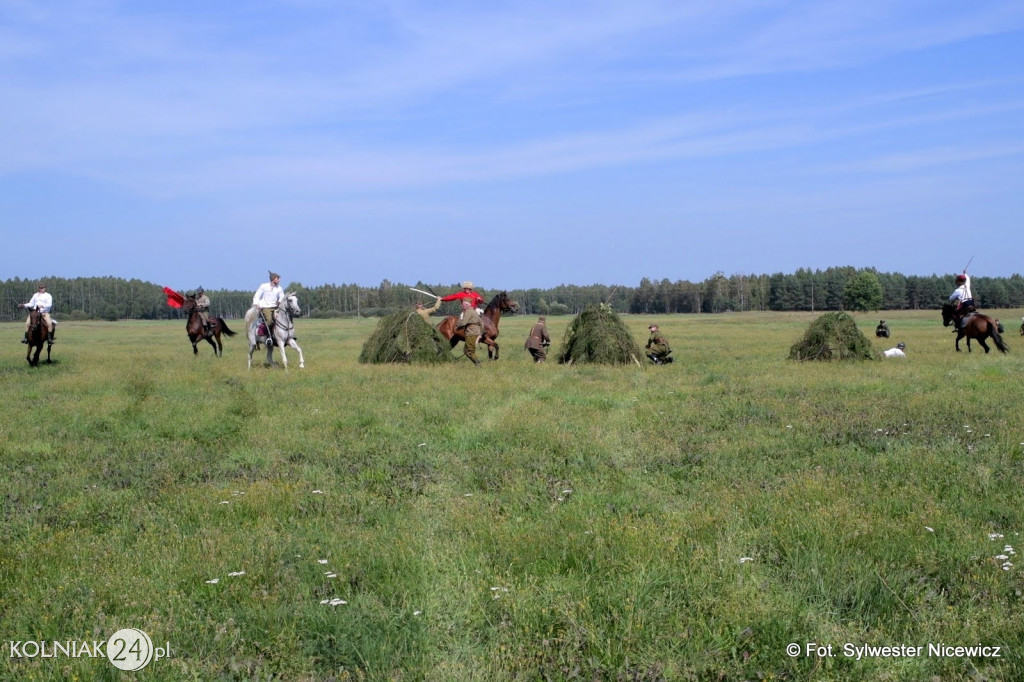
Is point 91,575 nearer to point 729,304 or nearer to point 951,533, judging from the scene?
point 951,533

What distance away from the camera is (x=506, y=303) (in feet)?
79.8

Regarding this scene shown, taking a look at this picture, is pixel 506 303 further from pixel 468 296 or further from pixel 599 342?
pixel 599 342

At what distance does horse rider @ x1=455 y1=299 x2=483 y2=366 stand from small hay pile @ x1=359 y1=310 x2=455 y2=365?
2.07 feet

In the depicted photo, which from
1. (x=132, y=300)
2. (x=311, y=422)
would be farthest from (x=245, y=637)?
(x=132, y=300)

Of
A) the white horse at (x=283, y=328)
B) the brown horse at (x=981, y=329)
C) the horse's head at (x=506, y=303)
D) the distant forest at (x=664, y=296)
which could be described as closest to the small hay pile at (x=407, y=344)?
the white horse at (x=283, y=328)

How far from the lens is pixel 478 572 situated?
5348mm

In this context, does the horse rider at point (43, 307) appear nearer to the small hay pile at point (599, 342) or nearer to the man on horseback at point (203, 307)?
the man on horseback at point (203, 307)

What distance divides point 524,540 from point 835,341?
1749cm

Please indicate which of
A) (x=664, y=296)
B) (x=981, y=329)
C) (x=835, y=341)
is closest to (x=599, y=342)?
(x=835, y=341)

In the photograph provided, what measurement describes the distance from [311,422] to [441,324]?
11981mm

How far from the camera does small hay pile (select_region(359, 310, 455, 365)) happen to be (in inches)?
852

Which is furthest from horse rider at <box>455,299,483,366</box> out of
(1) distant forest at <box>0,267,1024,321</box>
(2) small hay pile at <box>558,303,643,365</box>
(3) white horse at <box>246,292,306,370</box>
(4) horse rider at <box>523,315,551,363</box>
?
(1) distant forest at <box>0,267,1024,321</box>

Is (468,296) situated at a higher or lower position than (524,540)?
higher

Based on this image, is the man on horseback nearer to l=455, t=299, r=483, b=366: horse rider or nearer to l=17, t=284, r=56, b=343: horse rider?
l=17, t=284, r=56, b=343: horse rider
